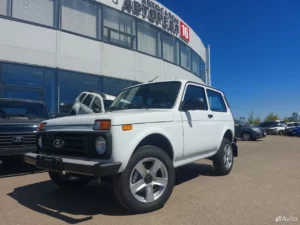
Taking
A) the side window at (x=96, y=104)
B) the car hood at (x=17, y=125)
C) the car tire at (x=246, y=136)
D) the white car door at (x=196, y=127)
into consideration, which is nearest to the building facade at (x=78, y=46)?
the side window at (x=96, y=104)

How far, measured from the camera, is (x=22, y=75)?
34.7 ft

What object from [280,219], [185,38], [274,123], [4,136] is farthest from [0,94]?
[274,123]

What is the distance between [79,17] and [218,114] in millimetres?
9537

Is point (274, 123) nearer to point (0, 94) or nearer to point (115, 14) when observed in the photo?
point (115, 14)

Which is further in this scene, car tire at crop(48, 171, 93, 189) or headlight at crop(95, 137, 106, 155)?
car tire at crop(48, 171, 93, 189)

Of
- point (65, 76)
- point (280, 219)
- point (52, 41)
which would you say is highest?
point (52, 41)

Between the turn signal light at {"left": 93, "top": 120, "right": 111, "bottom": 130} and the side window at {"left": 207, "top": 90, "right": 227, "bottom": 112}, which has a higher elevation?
the side window at {"left": 207, "top": 90, "right": 227, "bottom": 112}

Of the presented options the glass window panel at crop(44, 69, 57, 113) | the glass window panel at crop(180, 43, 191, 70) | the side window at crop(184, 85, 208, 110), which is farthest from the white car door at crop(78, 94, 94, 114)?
the glass window panel at crop(180, 43, 191, 70)

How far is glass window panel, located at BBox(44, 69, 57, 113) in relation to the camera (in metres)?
11.1

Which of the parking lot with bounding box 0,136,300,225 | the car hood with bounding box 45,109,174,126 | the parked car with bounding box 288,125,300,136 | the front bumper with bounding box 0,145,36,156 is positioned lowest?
the parking lot with bounding box 0,136,300,225

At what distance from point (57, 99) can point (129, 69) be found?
14.3ft

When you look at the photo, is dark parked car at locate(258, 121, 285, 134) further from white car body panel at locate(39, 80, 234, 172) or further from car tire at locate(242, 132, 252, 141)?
white car body panel at locate(39, 80, 234, 172)

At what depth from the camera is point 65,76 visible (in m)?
11.8

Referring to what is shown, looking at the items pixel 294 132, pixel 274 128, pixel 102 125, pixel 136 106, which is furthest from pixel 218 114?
pixel 274 128
